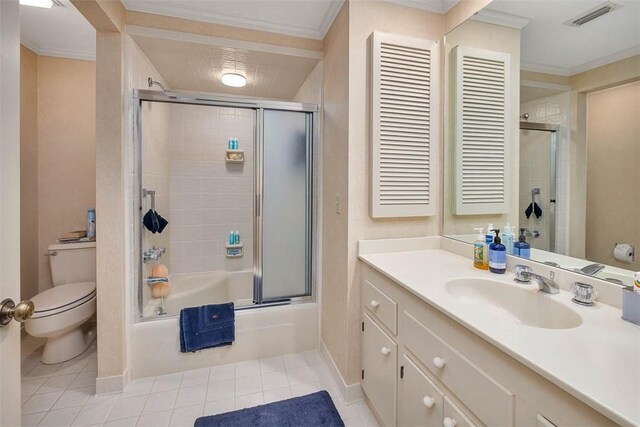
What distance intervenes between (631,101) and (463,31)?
0.96 meters

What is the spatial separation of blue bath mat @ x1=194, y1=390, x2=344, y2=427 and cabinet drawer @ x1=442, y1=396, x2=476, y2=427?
2.59 ft

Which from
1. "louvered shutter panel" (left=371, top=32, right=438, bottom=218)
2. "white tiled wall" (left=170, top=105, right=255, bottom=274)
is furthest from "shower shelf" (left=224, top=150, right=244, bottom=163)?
"louvered shutter panel" (left=371, top=32, right=438, bottom=218)

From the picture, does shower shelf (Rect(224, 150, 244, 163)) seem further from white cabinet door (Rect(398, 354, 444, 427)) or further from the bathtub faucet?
white cabinet door (Rect(398, 354, 444, 427))

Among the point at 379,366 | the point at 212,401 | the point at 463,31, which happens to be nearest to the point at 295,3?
the point at 463,31

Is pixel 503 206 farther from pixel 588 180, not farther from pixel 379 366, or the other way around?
pixel 379 366

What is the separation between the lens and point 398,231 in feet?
5.59

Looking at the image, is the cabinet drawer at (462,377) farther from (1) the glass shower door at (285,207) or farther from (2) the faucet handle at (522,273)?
(1) the glass shower door at (285,207)

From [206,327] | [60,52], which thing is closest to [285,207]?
[206,327]

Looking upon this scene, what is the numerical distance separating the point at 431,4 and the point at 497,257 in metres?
1.51

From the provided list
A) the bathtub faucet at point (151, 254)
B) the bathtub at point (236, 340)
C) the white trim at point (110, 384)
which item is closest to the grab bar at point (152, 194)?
the bathtub faucet at point (151, 254)

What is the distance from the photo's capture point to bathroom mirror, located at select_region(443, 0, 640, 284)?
0.97 meters

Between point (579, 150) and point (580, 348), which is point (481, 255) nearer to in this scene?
point (579, 150)

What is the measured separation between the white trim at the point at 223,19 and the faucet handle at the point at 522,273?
6.25ft

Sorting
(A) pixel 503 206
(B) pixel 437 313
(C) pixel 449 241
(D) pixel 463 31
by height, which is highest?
(D) pixel 463 31
